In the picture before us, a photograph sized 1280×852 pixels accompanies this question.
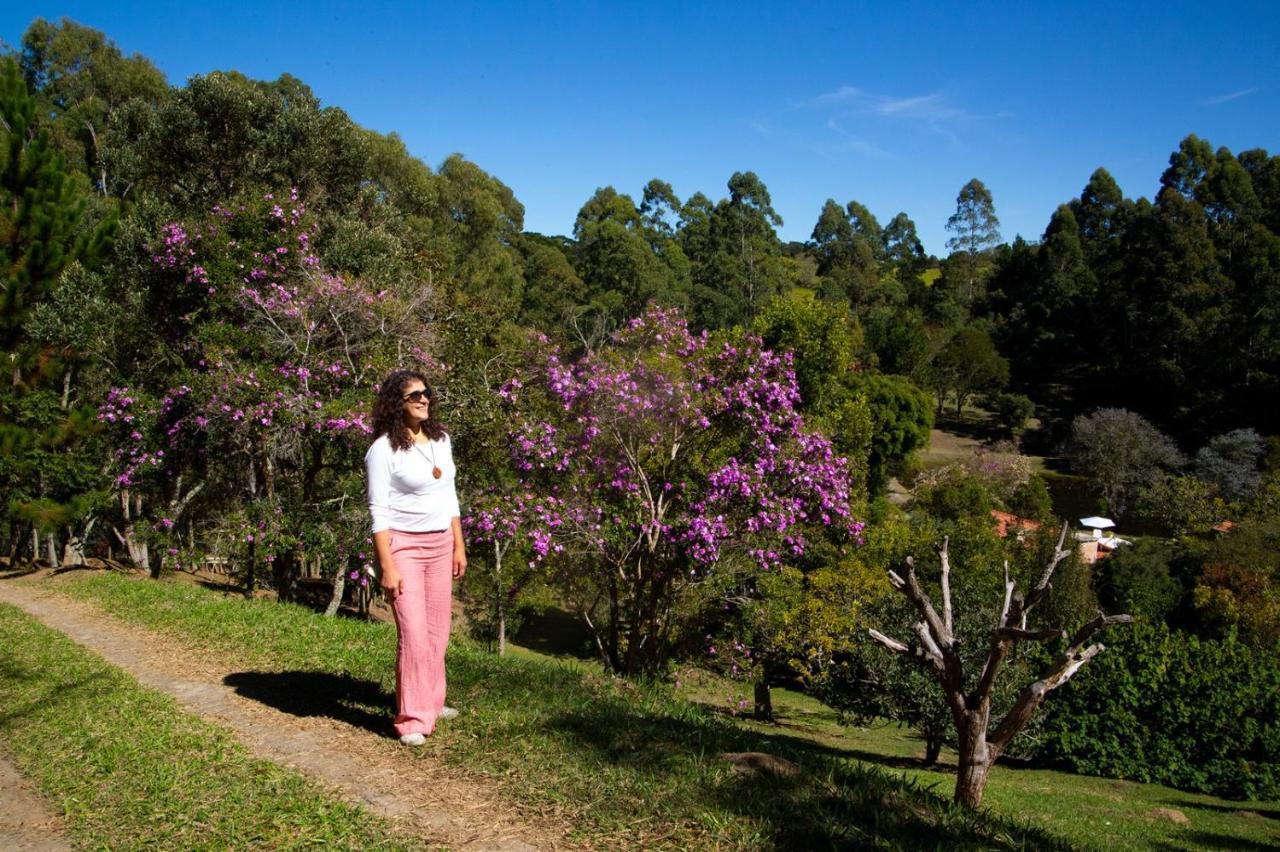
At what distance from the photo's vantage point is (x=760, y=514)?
40.4 feet

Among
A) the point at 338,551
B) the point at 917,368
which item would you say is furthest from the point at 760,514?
the point at 917,368

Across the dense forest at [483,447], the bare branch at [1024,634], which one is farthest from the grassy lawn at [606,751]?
the dense forest at [483,447]

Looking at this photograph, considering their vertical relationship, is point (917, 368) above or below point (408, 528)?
above

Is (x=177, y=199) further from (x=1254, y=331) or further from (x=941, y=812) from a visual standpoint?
(x=1254, y=331)

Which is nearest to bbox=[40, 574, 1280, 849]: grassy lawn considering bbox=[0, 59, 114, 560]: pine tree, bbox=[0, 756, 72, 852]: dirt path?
bbox=[0, 756, 72, 852]: dirt path

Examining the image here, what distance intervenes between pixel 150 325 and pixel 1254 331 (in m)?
50.5

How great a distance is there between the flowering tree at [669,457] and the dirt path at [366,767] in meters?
6.26

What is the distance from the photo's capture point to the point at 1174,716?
16.6m

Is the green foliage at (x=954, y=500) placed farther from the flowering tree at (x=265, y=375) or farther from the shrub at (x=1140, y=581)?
the flowering tree at (x=265, y=375)

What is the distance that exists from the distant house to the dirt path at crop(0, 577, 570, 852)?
23.4 m

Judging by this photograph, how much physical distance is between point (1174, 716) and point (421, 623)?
58.1ft

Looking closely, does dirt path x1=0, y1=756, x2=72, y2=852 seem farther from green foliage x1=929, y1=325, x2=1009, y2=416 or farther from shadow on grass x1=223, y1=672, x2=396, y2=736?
green foliage x1=929, y1=325, x2=1009, y2=416

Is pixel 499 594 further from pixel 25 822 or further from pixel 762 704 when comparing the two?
pixel 25 822

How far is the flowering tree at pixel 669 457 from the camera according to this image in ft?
39.7
